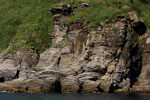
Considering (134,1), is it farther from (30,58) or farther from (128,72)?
(30,58)

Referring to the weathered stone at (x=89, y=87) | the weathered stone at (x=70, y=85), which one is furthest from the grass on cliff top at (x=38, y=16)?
the weathered stone at (x=70, y=85)

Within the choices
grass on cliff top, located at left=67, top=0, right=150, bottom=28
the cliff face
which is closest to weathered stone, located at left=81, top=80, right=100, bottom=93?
the cliff face

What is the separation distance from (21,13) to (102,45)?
160ft

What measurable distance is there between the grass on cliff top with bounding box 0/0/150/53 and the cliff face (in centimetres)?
377

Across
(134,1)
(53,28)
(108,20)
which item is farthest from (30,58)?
(134,1)

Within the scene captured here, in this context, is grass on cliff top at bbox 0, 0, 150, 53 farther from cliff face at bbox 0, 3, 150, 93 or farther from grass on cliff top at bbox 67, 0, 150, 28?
cliff face at bbox 0, 3, 150, 93

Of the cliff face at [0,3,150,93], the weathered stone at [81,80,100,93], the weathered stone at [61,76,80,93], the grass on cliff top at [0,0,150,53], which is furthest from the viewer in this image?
the grass on cliff top at [0,0,150,53]

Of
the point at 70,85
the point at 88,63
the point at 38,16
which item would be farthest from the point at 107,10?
the point at 38,16

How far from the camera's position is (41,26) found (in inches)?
3775

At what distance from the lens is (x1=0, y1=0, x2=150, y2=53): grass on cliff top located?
3172 inches

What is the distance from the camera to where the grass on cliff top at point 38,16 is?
80.6m

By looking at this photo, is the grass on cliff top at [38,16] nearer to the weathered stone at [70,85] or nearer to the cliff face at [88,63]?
the cliff face at [88,63]

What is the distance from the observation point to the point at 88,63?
224ft

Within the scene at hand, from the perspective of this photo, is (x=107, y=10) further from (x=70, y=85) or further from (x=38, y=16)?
(x=38, y=16)
